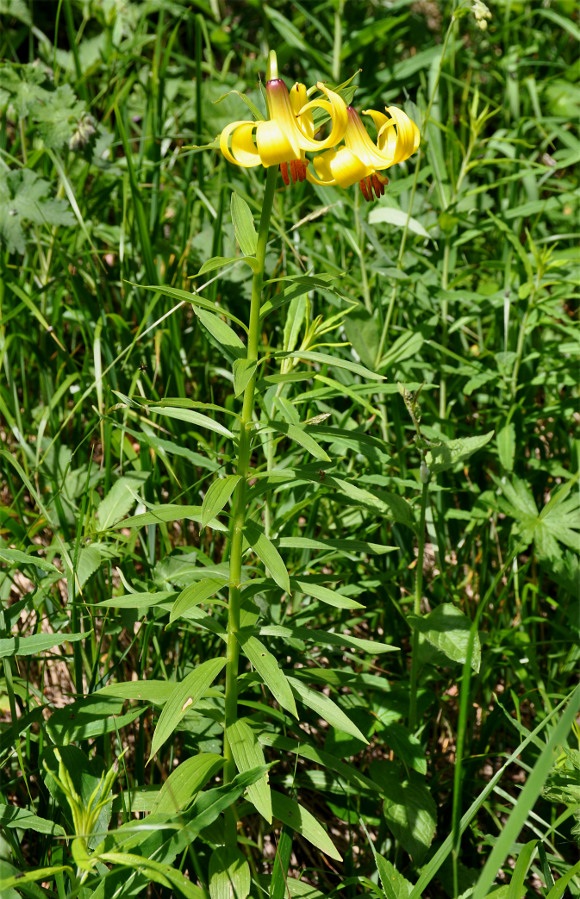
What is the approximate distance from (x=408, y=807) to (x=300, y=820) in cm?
27

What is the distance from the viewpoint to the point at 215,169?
2.72 metres

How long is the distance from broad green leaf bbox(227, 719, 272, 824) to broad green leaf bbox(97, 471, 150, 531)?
515mm

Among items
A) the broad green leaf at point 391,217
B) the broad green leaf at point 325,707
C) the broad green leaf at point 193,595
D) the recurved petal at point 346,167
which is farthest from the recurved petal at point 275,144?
the broad green leaf at point 391,217

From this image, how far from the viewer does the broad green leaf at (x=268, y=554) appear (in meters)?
1.19

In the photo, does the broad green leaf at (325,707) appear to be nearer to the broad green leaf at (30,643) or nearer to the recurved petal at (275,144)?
the broad green leaf at (30,643)

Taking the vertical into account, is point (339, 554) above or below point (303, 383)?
below

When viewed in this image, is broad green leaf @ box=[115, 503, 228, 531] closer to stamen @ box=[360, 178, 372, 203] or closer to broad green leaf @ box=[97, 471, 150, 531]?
broad green leaf @ box=[97, 471, 150, 531]

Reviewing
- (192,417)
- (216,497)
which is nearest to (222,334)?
(192,417)

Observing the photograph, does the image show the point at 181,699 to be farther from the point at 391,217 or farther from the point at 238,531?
the point at 391,217

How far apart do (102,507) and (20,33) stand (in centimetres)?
229

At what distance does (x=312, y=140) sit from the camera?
110cm

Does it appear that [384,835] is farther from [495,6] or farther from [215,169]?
[495,6]

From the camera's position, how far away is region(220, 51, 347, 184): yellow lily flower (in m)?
1.06

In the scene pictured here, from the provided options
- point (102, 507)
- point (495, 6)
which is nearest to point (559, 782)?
point (102, 507)
